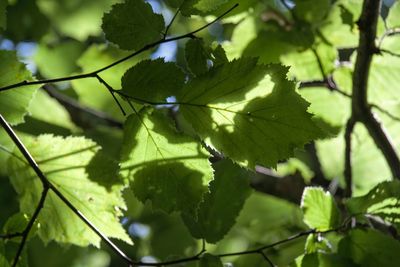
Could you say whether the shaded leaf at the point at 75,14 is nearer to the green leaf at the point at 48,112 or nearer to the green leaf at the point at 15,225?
the green leaf at the point at 48,112

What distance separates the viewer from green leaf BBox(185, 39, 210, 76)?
809 millimetres

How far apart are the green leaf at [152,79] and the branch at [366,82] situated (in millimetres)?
366

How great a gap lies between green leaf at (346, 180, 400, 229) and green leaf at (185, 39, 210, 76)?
0.34 metres

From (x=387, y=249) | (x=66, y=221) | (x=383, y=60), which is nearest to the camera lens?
(x=387, y=249)

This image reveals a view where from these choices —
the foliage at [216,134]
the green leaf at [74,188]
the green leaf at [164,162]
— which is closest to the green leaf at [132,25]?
the foliage at [216,134]

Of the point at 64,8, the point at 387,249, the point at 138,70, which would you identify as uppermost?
the point at 64,8

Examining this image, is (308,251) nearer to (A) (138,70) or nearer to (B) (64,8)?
(A) (138,70)

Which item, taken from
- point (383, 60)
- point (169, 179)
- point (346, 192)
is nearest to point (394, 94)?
point (383, 60)

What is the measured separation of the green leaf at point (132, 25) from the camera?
81 cm

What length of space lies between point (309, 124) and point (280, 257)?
67 centimetres

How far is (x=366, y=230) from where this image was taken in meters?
0.96

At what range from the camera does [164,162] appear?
82 centimetres

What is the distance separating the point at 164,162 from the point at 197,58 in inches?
6.0

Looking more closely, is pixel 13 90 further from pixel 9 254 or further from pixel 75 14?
pixel 75 14
